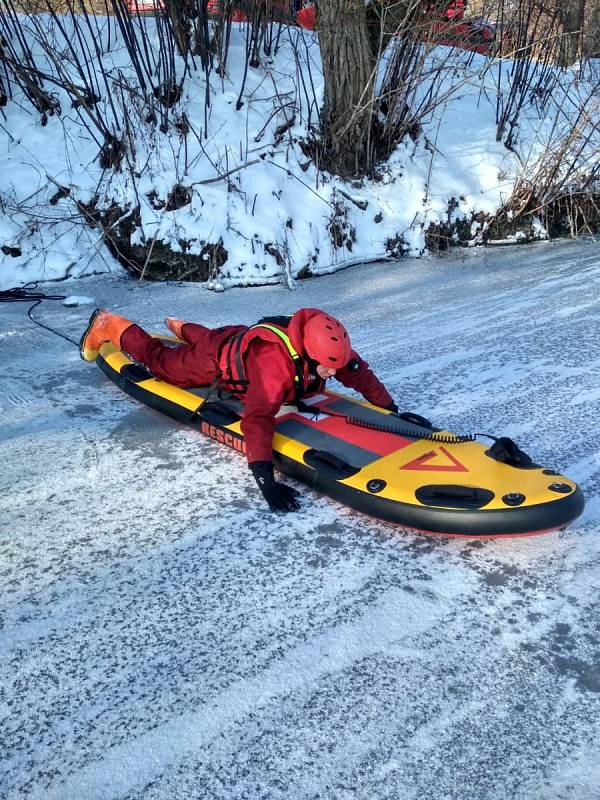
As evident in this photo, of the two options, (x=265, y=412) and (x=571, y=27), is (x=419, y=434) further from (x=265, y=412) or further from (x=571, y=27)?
(x=571, y=27)

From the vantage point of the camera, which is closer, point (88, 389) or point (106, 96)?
point (88, 389)

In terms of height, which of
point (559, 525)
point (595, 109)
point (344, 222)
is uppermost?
point (595, 109)

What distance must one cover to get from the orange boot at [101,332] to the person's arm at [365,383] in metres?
1.39

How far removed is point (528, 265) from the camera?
6789 mm

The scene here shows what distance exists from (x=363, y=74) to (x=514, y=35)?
1.98 meters

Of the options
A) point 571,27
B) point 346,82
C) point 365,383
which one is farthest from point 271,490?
point 571,27

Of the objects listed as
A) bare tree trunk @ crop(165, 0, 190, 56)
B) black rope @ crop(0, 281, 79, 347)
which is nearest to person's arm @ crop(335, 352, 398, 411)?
black rope @ crop(0, 281, 79, 347)

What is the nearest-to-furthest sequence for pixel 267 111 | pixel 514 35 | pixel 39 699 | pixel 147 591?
pixel 39 699 → pixel 147 591 → pixel 267 111 → pixel 514 35

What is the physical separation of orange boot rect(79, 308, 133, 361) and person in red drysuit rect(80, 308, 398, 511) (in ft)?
1.25

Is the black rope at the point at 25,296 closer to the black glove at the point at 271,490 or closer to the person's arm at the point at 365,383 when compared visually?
the person's arm at the point at 365,383

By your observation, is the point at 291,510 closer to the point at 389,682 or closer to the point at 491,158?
the point at 389,682

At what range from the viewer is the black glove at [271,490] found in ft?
9.33

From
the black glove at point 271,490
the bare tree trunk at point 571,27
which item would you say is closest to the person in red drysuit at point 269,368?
the black glove at point 271,490

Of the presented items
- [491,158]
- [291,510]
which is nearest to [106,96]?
[491,158]
